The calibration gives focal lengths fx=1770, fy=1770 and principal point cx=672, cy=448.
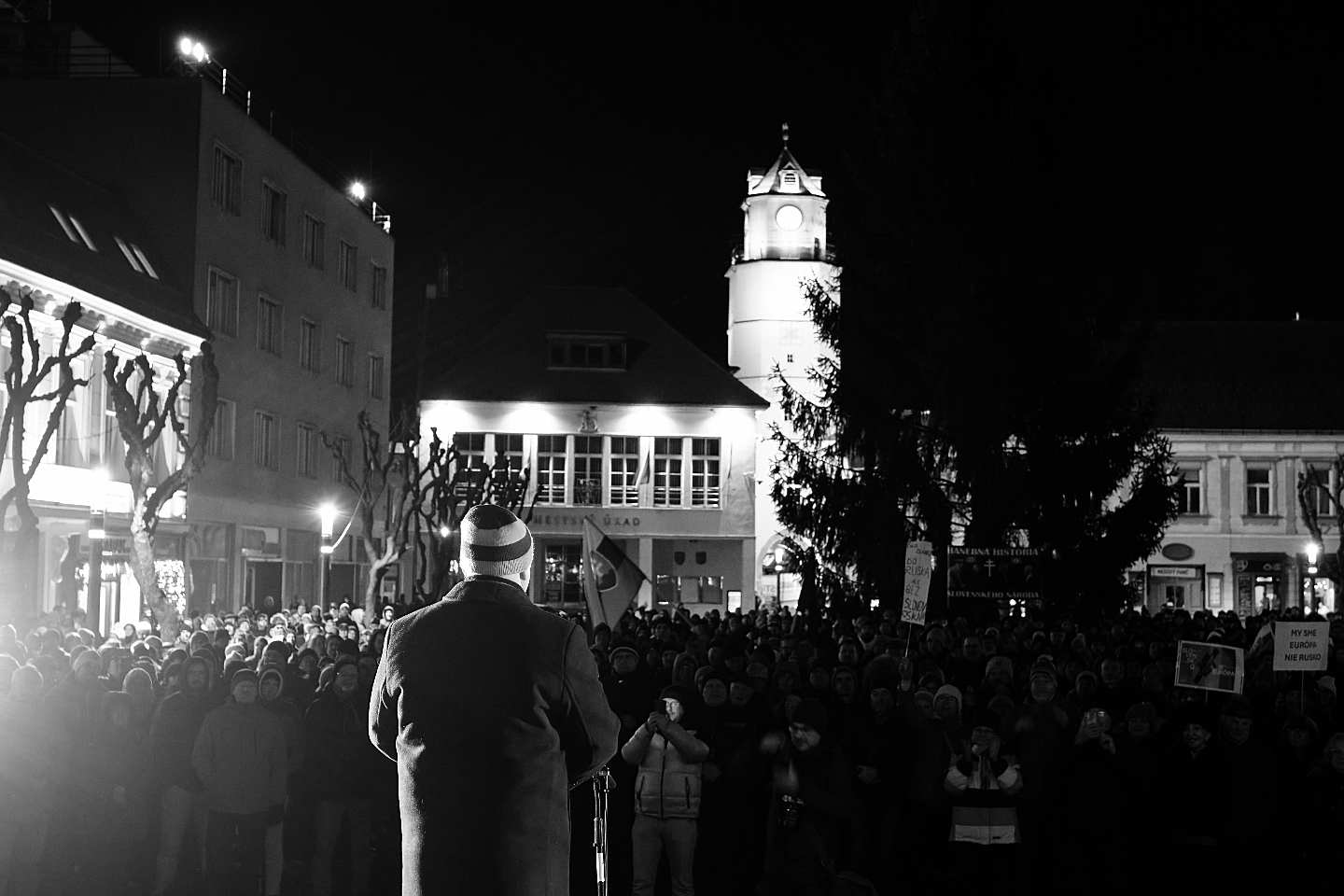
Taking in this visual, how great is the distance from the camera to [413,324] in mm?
71938

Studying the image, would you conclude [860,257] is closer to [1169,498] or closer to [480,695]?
[1169,498]

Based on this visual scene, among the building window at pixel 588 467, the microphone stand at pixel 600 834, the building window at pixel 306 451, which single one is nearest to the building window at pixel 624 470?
the building window at pixel 588 467

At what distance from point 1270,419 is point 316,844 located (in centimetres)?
5890

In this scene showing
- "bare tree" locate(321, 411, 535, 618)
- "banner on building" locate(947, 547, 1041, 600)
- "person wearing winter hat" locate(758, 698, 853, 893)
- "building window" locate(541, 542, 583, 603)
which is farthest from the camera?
"building window" locate(541, 542, 583, 603)

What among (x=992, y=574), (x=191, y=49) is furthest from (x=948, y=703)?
(x=191, y=49)

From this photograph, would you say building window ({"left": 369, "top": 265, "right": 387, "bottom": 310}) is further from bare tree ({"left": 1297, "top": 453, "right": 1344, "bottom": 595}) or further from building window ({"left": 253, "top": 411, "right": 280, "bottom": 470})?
bare tree ({"left": 1297, "top": 453, "right": 1344, "bottom": 595})

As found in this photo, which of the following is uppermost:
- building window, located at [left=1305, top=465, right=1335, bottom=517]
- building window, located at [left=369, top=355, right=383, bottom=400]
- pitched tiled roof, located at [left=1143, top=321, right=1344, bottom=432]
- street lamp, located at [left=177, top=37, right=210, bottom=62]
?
street lamp, located at [left=177, top=37, right=210, bottom=62]

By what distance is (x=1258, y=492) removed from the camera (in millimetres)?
64750

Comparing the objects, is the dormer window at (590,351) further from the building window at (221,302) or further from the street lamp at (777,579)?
the building window at (221,302)

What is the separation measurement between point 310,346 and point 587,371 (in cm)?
1670

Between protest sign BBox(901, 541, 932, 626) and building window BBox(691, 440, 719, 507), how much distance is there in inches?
1722

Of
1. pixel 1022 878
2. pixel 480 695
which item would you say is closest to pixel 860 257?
pixel 1022 878

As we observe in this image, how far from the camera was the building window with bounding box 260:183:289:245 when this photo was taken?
45.1 m

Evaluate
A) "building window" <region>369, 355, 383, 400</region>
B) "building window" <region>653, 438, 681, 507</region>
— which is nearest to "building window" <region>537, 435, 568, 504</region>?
"building window" <region>653, 438, 681, 507</region>
